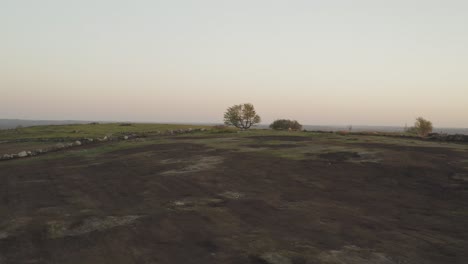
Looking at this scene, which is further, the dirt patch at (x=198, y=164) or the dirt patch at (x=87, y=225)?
the dirt patch at (x=198, y=164)

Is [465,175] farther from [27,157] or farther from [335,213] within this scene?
[27,157]

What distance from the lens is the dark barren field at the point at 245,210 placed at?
445 inches

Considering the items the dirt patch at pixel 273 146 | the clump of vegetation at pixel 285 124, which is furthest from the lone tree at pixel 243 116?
the dirt patch at pixel 273 146

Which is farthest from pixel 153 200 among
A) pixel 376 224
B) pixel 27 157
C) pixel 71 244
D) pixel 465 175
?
pixel 27 157

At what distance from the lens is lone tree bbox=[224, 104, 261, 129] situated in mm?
104875

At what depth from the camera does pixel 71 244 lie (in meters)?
12.1

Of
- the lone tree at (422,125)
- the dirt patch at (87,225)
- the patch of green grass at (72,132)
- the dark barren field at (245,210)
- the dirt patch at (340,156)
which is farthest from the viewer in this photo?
the lone tree at (422,125)

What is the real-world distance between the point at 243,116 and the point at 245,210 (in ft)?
293

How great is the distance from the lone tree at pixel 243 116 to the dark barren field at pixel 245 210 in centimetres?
7459

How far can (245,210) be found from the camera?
15.9m

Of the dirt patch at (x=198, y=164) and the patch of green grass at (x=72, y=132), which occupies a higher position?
the patch of green grass at (x=72, y=132)

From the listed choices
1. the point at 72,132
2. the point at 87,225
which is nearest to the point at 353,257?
the point at 87,225

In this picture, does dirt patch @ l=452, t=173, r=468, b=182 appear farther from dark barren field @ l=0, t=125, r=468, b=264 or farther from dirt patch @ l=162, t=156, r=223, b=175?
dirt patch @ l=162, t=156, r=223, b=175

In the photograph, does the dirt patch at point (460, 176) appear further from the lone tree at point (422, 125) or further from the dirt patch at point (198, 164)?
the lone tree at point (422, 125)
